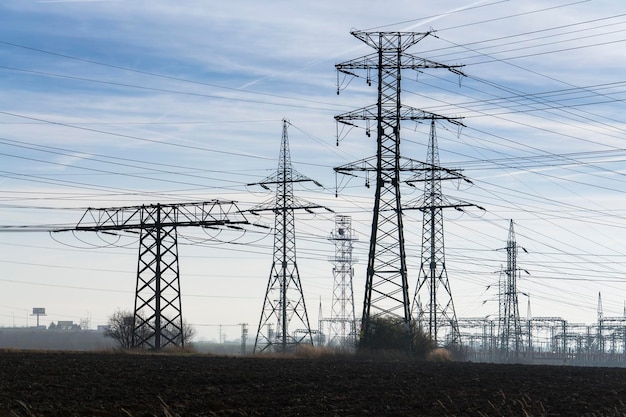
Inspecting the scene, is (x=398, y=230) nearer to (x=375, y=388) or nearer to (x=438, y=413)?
(x=375, y=388)

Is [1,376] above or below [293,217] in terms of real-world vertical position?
below

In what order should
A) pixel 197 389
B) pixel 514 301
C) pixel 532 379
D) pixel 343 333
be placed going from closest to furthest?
pixel 197 389 → pixel 532 379 → pixel 514 301 → pixel 343 333

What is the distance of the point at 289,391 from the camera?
3173 centimetres

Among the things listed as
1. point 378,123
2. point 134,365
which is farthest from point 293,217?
point 134,365

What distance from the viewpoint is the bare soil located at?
85.5 feet

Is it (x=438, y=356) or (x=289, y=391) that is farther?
(x=438, y=356)

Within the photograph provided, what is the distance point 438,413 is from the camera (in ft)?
86.1

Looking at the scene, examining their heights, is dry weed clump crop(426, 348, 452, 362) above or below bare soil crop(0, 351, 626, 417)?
above

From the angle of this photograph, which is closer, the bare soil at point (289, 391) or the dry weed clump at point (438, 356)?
the bare soil at point (289, 391)

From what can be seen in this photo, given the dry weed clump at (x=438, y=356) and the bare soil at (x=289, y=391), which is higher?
the dry weed clump at (x=438, y=356)

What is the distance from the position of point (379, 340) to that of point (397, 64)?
16.2 m

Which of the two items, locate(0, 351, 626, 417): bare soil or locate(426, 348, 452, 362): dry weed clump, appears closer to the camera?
locate(0, 351, 626, 417): bare soil

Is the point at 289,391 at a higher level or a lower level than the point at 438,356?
lower

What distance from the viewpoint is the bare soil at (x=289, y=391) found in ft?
85.5
